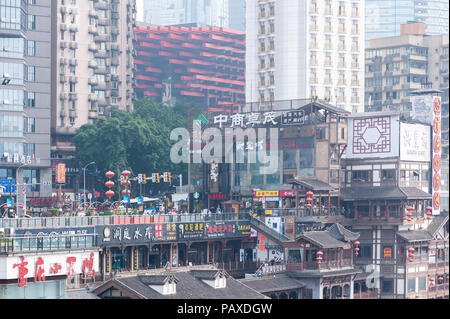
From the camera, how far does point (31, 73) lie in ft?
396

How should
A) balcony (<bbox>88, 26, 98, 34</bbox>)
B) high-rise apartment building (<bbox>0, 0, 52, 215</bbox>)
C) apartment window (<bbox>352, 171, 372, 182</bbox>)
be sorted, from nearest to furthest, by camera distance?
apartment window (<bbox>352, 171, 372, 182</bbox>), high-rise apartment building (<bbox>0, 0, 52, 215</bbox>), balcony (<bbox>88, 26, 98, 34</bbox>)

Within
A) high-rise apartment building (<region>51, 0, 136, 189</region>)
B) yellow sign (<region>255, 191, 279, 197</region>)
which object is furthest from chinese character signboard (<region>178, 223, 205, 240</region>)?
high-rise apartment building (<region>51, 0, 136, 189</region>)

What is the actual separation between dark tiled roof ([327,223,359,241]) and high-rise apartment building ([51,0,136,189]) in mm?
61132

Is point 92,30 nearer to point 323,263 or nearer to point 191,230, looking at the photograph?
point 191,230

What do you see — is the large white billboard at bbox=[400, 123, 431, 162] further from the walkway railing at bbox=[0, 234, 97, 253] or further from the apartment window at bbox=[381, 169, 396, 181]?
the walkway railing at bbox=[0, 234, 97, 253]

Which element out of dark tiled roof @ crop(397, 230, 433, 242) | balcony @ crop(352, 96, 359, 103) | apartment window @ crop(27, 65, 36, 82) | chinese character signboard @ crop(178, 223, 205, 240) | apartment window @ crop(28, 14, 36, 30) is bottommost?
dark tiled roof @ crop(397, 230, 433, 242)

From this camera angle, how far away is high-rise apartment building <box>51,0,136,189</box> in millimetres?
134125

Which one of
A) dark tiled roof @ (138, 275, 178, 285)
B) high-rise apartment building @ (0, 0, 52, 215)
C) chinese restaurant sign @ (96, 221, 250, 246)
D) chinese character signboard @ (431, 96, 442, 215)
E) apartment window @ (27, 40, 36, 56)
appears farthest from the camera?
apartment window @ (27, 40, 36, 56)

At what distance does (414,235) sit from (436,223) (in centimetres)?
654

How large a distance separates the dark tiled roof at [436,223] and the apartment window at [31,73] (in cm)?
5997

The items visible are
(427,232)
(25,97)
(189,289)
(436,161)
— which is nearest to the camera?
(189,289)

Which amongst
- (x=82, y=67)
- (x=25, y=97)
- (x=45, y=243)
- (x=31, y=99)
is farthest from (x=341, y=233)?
(x=82, y=67)
